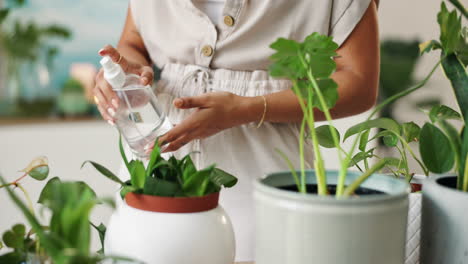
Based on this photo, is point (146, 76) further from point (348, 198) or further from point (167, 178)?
point (348, 198)

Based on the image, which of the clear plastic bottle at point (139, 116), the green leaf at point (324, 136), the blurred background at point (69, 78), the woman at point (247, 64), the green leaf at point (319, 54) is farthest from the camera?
the blurred background at point (69, 78)

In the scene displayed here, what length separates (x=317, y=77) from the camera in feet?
1.80

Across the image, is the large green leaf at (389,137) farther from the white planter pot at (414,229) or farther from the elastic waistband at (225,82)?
the elastic waistband at (225,82)

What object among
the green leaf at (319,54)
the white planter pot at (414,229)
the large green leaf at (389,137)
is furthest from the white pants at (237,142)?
the green leaf at (319,54)

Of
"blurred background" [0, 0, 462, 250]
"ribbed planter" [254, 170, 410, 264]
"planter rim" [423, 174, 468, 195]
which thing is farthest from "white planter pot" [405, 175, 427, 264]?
"blurred background" [0, 0, 462, 250]

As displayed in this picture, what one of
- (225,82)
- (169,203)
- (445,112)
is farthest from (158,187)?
(225,82)

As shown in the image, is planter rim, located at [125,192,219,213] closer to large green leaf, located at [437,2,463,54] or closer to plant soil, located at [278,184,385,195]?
plant soil, located at [278,184,385,195]

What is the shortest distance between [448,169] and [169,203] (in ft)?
1.02

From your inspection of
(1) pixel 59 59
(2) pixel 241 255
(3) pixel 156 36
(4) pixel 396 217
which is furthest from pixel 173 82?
(1) pixel 59 59

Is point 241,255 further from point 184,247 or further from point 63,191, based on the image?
point 63,191

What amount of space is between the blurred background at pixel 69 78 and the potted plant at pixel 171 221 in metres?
2.24

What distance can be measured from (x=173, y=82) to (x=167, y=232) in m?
0.63

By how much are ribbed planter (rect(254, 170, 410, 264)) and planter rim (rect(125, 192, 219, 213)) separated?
8 cm

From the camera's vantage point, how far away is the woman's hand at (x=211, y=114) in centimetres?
93
